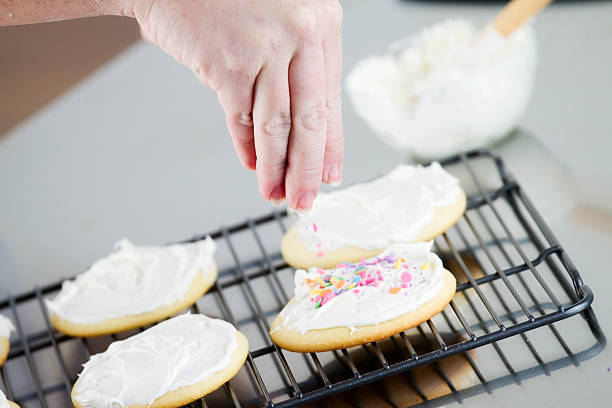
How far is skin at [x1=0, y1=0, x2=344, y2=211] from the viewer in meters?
0.92

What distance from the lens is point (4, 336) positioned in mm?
1309

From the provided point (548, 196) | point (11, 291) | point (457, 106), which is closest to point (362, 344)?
point (548, 196)

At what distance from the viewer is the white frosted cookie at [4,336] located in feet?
4.21

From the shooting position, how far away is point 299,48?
0.94 meters

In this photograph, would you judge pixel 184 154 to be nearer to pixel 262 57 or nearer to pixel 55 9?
pixel 55 9

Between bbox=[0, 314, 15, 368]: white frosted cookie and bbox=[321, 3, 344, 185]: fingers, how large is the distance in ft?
1.92

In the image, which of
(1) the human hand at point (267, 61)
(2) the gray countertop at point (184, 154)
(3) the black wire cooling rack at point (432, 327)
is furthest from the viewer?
(2) the gray countertop at point (184, 154)

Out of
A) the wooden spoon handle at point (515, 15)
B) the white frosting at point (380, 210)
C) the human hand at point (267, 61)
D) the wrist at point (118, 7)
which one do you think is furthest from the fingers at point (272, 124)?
the wooden spoon handle at point (515, 15)

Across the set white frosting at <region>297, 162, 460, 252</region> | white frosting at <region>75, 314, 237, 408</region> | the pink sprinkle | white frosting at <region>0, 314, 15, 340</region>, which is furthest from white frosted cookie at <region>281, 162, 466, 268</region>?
white frosting at <region>0, 314, 15, 340</region>

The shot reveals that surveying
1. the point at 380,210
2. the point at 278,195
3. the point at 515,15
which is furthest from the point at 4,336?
the point at 515,15

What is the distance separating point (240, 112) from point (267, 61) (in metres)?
0.08

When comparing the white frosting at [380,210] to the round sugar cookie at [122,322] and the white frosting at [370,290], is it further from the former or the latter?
the round sugar cookie at [122,322]

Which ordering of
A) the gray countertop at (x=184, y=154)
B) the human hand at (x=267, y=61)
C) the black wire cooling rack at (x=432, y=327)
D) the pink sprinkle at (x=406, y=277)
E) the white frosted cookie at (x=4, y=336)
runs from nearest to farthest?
the human hand at (x=267, y=61) < the black wire cooling rack at (x=432, y=327) < the pink sprinkle at (x=406, y=277) < the white frosted cookie at (x=4, y=336) < the gray countertop at (x=184, y=154)

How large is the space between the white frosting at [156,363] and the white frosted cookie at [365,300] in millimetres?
92
